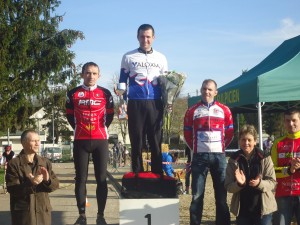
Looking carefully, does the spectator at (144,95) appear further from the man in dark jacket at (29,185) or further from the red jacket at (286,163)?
the red jacket at (286,163)

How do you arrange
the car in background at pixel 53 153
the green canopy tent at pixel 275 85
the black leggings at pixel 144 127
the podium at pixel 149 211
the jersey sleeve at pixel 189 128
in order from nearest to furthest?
the podium at pixel 149 211 → the jersey sleeve at pixel 189 128 → the black leggings at pixel 144 127 → the green canopy tent at pixel 275 85 → the car in background at pixel 53 153

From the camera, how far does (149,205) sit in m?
5.38

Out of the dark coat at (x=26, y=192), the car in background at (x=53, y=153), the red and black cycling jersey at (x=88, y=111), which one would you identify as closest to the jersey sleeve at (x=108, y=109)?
the red and black cycling jersey at (x=88, y=111)

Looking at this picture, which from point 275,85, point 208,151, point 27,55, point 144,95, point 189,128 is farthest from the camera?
point 27,55

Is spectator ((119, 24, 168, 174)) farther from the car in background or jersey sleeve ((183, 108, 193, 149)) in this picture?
the car in background

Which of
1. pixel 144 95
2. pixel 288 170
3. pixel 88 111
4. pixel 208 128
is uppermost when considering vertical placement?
pixel 144 95

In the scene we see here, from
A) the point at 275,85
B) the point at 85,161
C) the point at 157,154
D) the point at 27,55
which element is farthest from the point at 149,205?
the point at 27,55

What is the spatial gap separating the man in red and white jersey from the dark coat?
1648mm

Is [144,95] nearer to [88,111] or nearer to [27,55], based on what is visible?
[88,111]

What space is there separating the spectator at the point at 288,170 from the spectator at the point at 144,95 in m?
1.52

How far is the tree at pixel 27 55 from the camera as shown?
21.7 metres

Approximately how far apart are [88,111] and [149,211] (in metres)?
1.40

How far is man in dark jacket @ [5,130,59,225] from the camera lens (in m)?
4.89

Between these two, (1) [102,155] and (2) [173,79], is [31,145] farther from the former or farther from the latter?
(2) [173,79]
